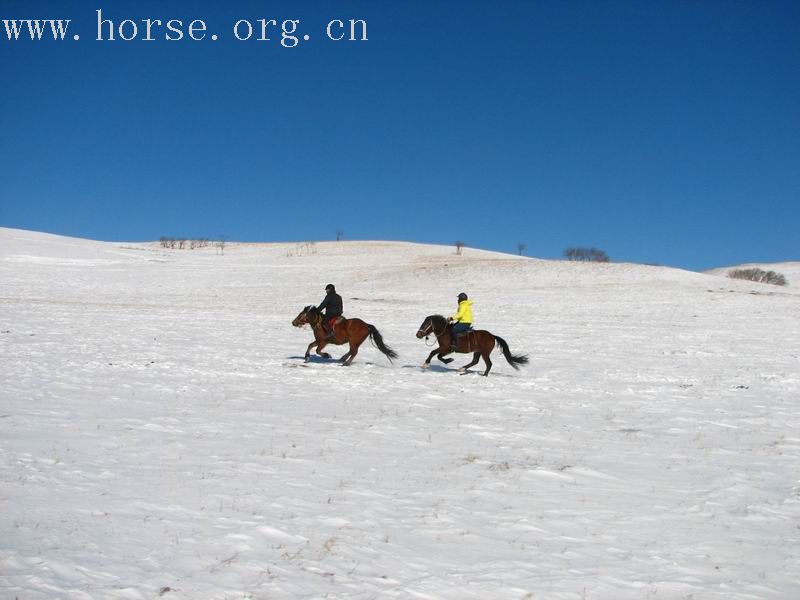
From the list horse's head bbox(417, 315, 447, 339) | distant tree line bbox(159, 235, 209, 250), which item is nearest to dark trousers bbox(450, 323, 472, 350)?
horse's head bbox(417, 315, 447, 339)

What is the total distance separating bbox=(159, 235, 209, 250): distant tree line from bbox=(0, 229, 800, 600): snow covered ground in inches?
4792

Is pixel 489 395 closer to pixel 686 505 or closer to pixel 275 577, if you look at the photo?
pixel 686 505

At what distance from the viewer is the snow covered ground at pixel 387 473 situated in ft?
19.1

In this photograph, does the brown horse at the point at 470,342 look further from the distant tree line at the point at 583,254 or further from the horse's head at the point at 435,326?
the distant tree line at the point at 583,254

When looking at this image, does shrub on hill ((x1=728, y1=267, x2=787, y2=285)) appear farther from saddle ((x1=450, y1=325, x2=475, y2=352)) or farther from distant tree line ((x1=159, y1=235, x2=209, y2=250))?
distant tree line ((x1=159, y1=235, x2=209, y2=250))

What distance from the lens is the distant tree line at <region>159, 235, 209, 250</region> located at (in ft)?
461

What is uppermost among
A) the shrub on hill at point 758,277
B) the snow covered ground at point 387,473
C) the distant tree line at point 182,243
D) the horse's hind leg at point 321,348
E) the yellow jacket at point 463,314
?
the distant tree line at point 182,243

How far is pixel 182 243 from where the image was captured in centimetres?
14088

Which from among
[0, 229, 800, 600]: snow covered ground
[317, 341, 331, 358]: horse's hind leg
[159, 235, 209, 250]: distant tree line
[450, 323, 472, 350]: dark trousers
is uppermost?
[159, 235, 209, 250]: distant tree line

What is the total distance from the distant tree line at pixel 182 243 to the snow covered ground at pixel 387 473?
122 metres

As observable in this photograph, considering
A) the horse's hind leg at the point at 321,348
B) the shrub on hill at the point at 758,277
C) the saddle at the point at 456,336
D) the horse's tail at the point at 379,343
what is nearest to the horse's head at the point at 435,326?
the saddle at the point at 456,336

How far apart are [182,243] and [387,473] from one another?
14122 cm

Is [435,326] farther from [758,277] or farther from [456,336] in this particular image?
[758,277]

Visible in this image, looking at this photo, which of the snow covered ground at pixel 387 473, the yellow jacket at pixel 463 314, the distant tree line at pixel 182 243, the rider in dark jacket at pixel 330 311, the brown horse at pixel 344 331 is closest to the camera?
the snow covered ground at pixel 387 473
